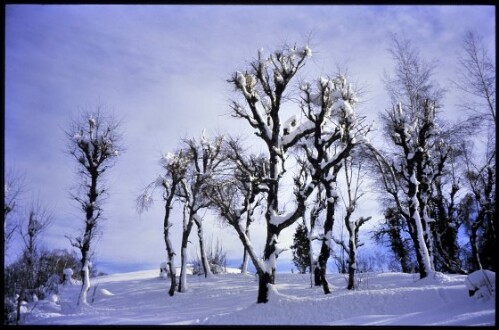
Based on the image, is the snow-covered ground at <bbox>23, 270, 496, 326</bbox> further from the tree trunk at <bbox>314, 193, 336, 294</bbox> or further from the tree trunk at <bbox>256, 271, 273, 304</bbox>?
the tree trunk at <bbox>314, 193, 336, 294</bbox>

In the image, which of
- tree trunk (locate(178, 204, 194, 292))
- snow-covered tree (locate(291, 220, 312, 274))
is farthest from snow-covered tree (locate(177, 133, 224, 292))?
snow-covered tree (locate(291, 220, 312, 274))

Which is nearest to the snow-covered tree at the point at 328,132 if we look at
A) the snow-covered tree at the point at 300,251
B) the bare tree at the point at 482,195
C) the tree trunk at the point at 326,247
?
the tree trunk at the point at 326,247

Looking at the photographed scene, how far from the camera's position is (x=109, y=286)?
2589cm

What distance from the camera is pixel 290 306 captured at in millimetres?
13062

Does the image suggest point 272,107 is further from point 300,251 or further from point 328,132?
point 300,251

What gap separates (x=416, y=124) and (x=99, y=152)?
18.2m

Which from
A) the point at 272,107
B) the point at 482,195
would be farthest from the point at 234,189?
the point at 482,195

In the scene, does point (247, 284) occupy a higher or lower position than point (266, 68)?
lower

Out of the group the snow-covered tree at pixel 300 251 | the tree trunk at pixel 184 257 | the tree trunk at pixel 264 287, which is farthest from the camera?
the snow-covered tree at pixel 300 251

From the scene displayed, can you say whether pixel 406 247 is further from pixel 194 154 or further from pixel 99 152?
pixel 99 152

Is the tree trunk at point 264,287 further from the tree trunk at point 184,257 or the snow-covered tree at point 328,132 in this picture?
the tree trunk at point 184,257

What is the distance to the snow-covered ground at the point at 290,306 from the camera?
984 centimetres

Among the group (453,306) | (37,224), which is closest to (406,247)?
(453,306)

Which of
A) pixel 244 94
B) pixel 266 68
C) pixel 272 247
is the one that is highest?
pixel 266 68
